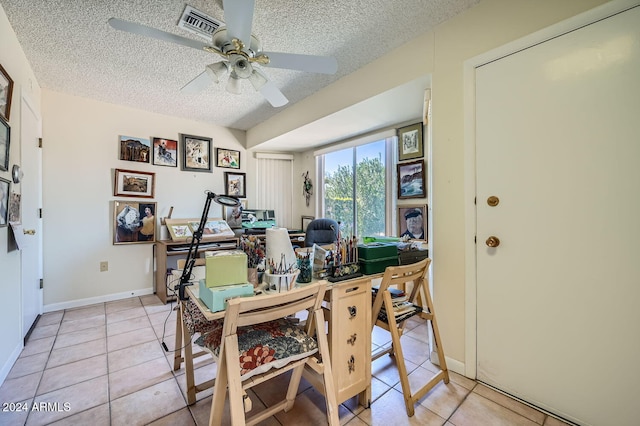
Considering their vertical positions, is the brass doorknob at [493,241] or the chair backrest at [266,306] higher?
the brass doorknob at [493,241]

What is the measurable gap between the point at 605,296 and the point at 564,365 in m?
0.43

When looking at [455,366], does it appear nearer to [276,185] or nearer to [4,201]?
[4,201]

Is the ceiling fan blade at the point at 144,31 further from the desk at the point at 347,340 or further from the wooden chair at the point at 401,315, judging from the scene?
the wooden chair at the point at 401,315

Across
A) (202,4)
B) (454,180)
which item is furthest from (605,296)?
(202,4)

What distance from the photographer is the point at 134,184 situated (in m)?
3.31

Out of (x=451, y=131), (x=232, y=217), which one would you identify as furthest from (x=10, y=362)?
(x=451, y=131)

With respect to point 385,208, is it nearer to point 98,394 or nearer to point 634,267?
point 634,267

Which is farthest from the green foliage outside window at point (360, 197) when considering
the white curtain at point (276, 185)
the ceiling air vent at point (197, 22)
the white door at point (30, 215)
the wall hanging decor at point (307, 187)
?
the white door at point (30, 215)

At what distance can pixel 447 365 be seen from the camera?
180 cm

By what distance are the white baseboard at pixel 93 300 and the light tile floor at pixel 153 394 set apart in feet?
2.60

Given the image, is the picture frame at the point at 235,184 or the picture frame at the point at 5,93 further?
the picture frame at the point at 235,184

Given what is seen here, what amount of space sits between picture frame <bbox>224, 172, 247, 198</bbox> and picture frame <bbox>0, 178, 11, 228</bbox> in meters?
2.37

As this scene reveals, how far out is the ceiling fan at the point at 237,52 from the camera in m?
1.32

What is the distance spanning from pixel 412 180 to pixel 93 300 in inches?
158
